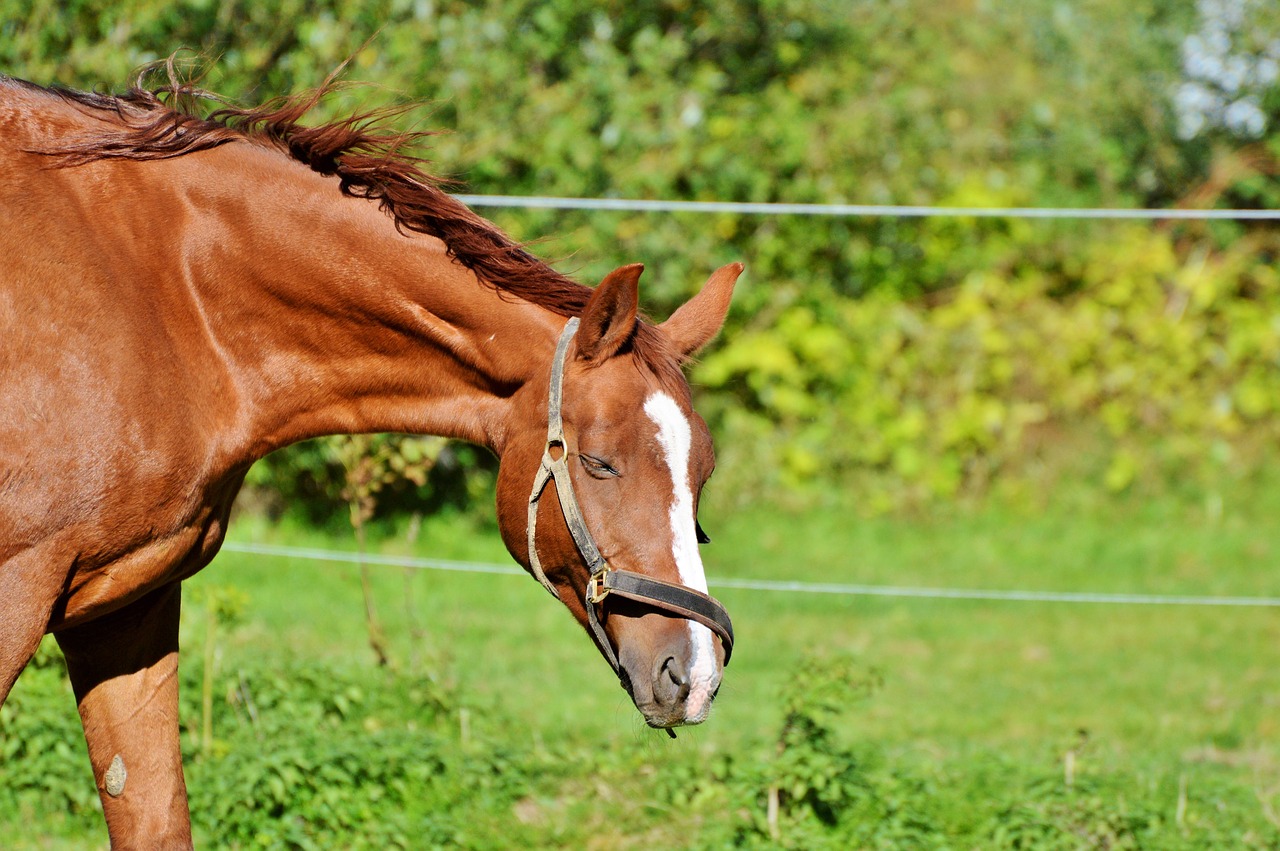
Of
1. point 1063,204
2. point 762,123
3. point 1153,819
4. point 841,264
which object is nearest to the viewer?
point 1153,819

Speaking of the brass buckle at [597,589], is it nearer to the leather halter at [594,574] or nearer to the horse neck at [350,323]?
the leather halter at [594,574]

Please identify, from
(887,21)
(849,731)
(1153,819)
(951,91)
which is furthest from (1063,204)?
(1153,819)

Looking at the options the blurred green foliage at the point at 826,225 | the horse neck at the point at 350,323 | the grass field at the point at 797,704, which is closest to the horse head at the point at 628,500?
the horse neck at the point at 350,323

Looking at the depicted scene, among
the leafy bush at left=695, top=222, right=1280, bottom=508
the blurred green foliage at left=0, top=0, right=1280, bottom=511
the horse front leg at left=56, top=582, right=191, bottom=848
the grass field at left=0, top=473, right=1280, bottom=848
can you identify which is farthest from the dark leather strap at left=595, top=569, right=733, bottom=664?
→ the leafy bush at left=695, top=222, right=1280, bottom=508

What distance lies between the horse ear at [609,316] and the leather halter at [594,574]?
7 centimetres

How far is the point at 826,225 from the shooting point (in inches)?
348

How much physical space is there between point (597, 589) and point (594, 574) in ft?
0.11

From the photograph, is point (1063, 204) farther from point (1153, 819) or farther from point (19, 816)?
point (19, 816)

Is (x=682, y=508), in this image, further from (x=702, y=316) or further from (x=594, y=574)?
(x=702, y=316)

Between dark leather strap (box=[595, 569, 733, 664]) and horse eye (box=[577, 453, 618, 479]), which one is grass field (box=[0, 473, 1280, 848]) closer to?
dark leather strap (box=[595, 569, 733, 664])

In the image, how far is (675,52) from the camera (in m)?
7.67

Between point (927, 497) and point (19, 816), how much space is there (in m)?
6.21

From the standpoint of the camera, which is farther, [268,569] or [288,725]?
[268,569]

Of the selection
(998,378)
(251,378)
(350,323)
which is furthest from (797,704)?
(998,378)
